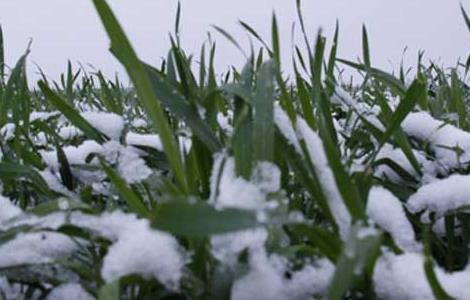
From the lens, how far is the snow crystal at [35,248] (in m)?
0.46

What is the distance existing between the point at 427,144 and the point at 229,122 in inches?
10.7

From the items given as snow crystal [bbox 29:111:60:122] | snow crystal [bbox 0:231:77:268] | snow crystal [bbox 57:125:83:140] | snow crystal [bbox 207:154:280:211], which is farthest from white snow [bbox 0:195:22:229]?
snow crystal [bbox 57:125:83:140]

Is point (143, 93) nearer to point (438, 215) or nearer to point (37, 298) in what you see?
point (37, 298)

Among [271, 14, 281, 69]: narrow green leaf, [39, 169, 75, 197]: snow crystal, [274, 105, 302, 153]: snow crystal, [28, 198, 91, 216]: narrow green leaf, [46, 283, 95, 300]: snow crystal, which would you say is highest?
[271, 14, 281, 69]: narrow green leaf

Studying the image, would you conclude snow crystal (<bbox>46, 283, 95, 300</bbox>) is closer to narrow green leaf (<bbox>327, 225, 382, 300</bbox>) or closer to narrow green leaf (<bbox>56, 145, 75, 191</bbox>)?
narrow green leaf (<bbox>327, 225, 382, 300</bbox>)

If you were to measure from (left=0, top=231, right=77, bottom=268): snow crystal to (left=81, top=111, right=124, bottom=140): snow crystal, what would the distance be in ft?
1.07

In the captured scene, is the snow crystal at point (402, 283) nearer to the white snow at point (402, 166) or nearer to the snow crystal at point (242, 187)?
the snow crystal at point (242, 187)

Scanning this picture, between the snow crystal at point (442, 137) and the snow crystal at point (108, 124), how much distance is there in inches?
13.7

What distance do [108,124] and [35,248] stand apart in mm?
365

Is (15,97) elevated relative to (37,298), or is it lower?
elevated

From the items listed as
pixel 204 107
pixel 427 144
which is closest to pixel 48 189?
pixel 204 107

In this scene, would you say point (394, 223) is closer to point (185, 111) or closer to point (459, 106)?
point (185, 111)

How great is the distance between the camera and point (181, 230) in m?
0.30

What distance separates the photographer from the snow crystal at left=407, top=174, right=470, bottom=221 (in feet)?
1.83
